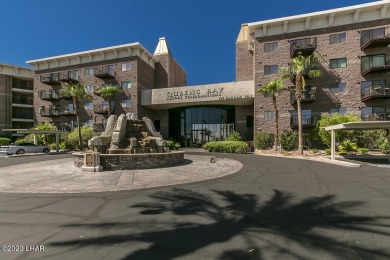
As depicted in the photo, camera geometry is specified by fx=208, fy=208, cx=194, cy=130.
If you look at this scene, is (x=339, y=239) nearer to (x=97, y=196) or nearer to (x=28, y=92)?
(x=97, y=196)

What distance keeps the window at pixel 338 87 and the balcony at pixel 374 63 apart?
2.47 m

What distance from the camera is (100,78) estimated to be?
37.5 meters

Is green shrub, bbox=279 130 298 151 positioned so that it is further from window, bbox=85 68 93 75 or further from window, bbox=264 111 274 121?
window, bbox=85 68 93 75

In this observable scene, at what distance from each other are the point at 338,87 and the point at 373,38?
6.60 metres

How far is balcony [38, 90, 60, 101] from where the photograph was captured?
129 feet

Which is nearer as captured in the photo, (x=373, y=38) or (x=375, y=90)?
(x=375, y=90)

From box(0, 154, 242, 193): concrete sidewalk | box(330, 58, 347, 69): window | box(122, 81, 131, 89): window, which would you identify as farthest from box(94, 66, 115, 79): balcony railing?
box(330, 58, 347, 69): window

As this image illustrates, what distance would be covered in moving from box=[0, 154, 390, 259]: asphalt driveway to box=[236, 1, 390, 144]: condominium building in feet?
74.2

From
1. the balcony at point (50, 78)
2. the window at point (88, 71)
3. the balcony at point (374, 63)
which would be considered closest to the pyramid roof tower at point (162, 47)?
the window at point (88, 71)

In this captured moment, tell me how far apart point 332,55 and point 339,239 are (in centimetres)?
3049

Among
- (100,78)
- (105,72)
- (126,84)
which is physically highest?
(105,72)

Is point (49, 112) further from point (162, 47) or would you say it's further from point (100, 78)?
point (162, 47)

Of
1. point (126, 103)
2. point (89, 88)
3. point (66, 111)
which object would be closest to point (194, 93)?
point (126, 103)

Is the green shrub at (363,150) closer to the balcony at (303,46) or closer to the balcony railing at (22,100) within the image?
the balcony at (303,46)
